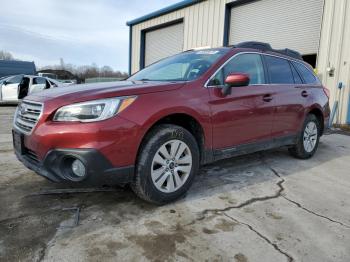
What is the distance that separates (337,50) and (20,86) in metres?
11.6

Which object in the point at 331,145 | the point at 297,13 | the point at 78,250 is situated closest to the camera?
the point at 78,250

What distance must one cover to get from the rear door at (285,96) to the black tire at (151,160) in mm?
1673

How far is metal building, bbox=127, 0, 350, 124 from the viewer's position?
886cm

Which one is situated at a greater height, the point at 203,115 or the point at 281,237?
the point at 203,115

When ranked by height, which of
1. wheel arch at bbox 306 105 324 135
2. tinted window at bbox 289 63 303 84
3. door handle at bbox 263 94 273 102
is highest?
tinted window at bbox 289 63 303 84

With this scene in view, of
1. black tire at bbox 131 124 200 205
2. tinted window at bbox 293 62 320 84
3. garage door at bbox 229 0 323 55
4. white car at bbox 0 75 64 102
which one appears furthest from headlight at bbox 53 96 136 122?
white car at bbox 0 75 64 102

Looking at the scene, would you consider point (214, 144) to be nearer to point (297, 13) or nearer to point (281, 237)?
point (281, 237)

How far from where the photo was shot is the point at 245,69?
3.89 meters

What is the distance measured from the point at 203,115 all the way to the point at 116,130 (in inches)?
39.1

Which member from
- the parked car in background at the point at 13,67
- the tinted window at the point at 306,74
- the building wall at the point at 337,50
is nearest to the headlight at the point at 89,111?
the tinted window at the point at 306,74

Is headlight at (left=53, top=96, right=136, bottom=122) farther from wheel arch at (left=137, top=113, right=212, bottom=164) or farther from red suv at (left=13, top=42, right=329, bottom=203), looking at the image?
wheel arch at (left=137, top=113, right=212, bottom=164)

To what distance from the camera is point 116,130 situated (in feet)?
8.54

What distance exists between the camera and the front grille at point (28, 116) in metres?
2.79

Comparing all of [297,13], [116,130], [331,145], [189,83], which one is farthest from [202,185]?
[297,13]
